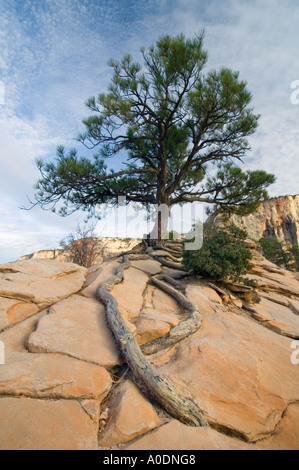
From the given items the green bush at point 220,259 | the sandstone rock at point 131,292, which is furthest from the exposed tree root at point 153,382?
the green bush at point 220,259

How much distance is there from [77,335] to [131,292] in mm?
1671

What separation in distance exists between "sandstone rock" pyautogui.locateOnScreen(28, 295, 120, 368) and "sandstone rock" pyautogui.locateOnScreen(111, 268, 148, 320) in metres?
0.41

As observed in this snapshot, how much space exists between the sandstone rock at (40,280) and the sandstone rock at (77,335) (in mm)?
386

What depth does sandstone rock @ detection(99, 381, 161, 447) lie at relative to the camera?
65.1 inches

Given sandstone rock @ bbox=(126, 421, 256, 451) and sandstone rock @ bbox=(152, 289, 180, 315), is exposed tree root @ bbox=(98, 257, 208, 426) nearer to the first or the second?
sandstone rock @ bbox=(126, 421, 256, 451)

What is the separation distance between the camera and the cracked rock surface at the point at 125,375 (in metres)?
1.65

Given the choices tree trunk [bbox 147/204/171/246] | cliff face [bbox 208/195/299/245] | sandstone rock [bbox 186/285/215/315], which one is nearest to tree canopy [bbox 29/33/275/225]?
tree trunk [bbox 147/204/171/246]

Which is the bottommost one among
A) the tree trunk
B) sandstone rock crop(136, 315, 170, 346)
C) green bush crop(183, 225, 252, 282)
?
sandstone rock crop(136, 315, 170, 346)

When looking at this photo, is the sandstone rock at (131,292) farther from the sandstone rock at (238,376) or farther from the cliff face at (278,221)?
the cliff face at (278,221)

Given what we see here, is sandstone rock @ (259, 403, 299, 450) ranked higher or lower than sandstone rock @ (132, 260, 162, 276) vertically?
lower

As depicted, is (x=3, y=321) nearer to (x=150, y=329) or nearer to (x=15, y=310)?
(x=15, y=310)

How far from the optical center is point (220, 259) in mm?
4918

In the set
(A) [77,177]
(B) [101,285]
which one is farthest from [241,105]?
(B) [101,285]
